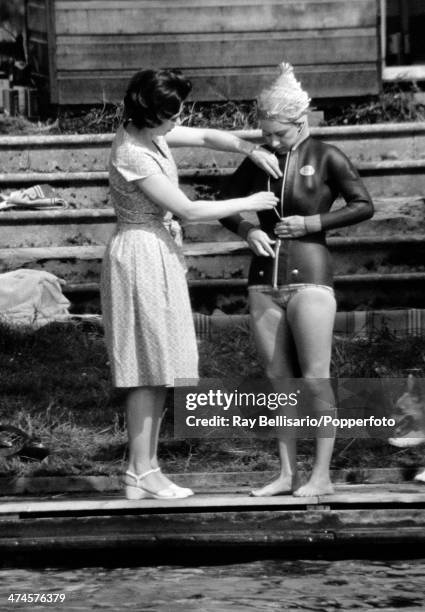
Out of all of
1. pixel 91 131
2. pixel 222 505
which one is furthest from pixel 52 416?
pixel 91 131

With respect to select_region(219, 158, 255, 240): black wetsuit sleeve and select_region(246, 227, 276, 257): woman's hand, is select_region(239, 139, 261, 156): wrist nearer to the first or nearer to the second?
select_region(219, 158, 255, 240): black wetsuit sleeve

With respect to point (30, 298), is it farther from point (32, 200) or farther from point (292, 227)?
point (292, 227)

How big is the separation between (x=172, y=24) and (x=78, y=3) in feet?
2.67

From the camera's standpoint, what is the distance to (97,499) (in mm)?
6633

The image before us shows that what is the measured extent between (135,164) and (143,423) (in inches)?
44.5

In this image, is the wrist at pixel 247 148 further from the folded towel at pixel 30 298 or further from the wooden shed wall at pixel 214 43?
the wooden shed wall at pixel 214 43

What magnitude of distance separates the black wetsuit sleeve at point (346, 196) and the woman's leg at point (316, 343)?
0.31 m

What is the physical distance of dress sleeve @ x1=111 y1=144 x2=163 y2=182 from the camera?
20.1 ft

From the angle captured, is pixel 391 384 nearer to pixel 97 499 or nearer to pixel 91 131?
pixel 97 499

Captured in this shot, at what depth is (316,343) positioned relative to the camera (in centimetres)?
623

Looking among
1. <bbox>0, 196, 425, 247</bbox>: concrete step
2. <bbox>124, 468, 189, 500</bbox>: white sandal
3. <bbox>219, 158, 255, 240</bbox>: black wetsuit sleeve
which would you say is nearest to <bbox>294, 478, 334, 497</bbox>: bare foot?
<bbox>124, 468, 189, 500</bbox>: white sandal

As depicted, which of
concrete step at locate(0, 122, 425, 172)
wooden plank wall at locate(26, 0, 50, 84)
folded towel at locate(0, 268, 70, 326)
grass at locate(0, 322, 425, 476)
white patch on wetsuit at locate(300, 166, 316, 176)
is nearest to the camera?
white patch on wetsuit at locate(300, 166, 316, 176)

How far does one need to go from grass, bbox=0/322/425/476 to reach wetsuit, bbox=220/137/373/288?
5.40ft

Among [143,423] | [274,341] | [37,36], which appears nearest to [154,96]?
[274,341]
